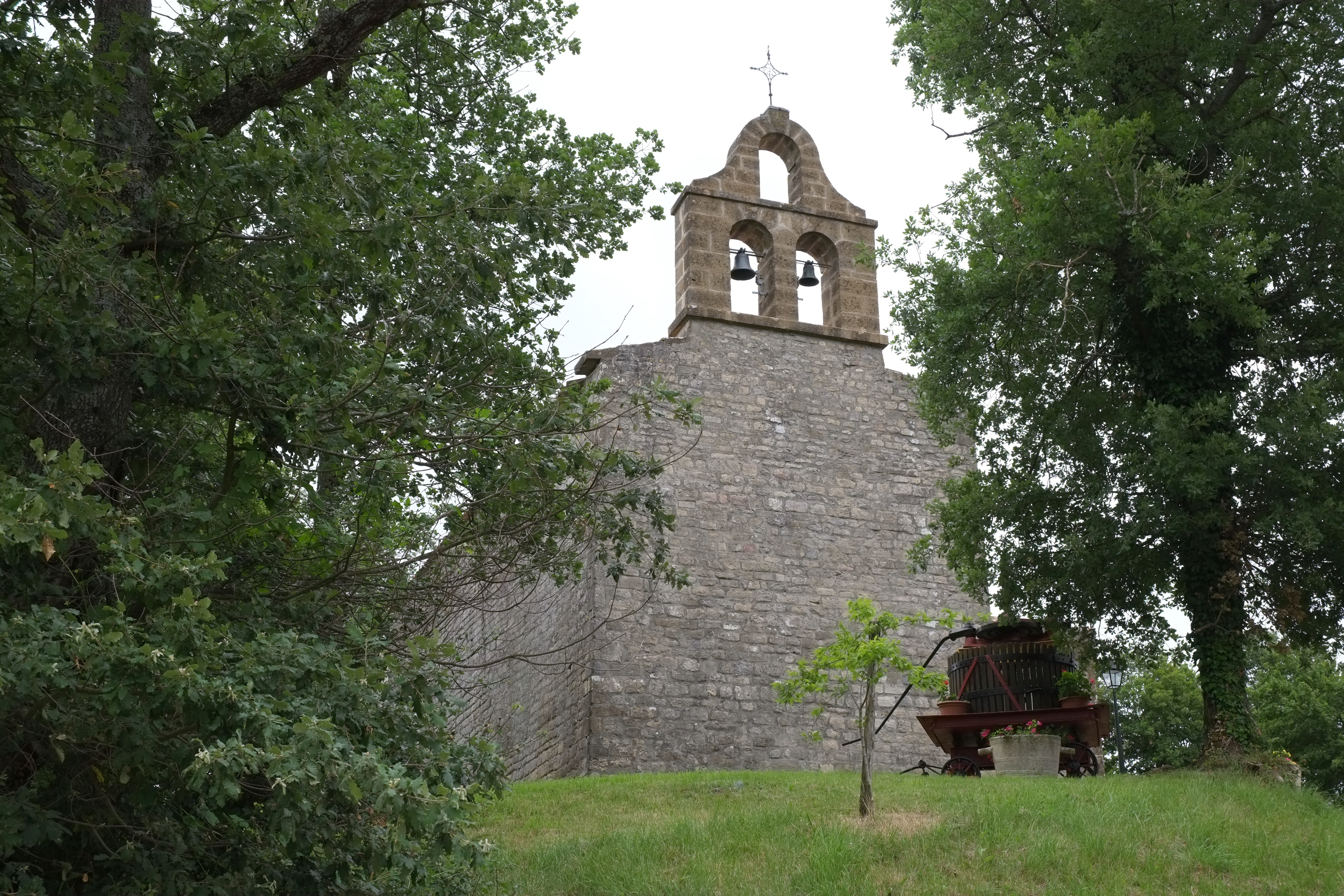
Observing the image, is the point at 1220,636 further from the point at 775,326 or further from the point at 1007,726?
the point at 775,326

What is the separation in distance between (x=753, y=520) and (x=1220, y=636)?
5236 mm

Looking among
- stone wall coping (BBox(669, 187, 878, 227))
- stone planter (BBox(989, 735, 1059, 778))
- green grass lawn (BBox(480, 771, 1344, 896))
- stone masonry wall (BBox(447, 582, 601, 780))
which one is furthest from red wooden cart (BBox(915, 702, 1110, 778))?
stone wall coping (BBox(669, 187, 878, 227))

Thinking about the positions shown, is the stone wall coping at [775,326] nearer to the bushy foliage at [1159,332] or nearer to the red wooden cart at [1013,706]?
the bushy foliage at [1159,332]

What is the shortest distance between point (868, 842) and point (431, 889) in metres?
2.83

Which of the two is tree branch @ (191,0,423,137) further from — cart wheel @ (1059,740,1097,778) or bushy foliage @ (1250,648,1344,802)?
bushy foliage @ (1250,648,1344,802)

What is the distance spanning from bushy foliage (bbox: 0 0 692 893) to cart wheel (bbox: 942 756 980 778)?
17.5ft

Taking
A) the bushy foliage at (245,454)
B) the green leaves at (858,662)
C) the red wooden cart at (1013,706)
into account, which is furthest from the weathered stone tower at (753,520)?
the bushy foliage at (245,454)

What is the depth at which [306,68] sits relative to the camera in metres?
6.83

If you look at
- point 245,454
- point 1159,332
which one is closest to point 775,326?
point 1159,332

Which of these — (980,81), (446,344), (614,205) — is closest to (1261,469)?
(980,81)

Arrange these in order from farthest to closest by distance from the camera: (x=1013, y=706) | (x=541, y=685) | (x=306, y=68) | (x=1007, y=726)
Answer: (x=541, y=685)
(x=1013, y=706)
(x=1007, y=726)
(x=306, y=68)

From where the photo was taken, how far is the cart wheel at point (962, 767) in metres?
11.9

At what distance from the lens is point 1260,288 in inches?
417

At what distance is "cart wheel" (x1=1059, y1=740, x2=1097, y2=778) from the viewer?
38.9ft
